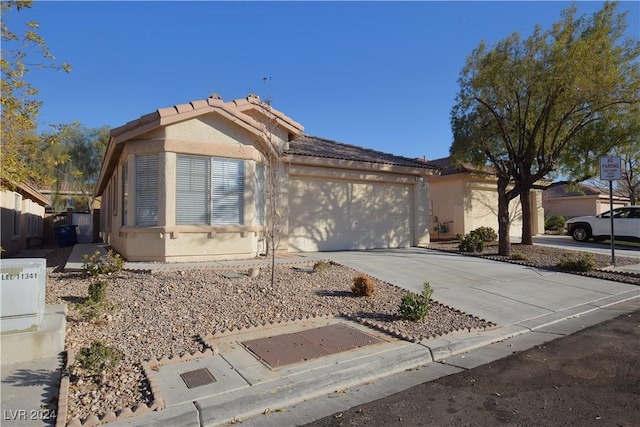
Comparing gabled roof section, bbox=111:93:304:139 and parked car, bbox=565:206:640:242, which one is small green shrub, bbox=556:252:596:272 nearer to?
parked car, bbox=565:206:640:242

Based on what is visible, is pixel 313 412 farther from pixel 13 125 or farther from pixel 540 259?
pixel 540 259

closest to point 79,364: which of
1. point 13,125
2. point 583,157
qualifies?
point 13,125

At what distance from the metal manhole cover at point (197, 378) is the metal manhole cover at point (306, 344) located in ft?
2.24

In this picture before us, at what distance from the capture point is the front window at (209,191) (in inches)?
375

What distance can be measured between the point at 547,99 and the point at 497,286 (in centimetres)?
741

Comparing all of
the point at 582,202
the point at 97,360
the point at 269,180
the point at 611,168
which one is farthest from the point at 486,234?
the point at 582,202

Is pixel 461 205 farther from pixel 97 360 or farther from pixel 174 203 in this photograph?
pixel 97 360

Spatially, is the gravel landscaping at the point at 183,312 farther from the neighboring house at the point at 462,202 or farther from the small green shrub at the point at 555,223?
the small green shrub at the point at 555,223

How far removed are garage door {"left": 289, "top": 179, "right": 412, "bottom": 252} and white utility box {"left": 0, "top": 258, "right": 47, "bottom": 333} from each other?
8.38 m

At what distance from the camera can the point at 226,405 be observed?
379cm

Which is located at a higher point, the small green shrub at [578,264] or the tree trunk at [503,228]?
the tree trunk at [503,228]

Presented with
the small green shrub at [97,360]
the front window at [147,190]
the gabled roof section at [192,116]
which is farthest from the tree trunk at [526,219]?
the small green shrub at [97,360]

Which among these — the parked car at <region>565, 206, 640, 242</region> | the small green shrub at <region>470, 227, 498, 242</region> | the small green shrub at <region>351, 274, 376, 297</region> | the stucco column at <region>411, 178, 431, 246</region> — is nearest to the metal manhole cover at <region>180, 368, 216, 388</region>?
the small green shrub at <region>351, 274, 376, 297</region>

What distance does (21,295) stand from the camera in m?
4.64
